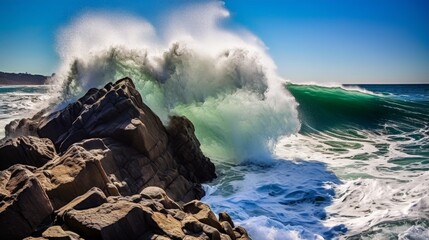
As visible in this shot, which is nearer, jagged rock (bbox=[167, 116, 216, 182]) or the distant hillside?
jagged rock (bbox=[167, 116, 216, 182])

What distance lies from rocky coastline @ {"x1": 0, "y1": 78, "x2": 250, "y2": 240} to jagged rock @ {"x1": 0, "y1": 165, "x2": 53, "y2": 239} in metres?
0.01

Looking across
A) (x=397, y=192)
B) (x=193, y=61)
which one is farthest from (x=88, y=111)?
(x=397, y=192)

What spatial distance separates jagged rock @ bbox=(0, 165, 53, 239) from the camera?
4711 mm

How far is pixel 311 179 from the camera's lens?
37.0ft

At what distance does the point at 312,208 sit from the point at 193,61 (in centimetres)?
819

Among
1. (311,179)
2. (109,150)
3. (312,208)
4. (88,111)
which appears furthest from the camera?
(311,179)

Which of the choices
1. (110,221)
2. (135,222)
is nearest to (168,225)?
(135,222)

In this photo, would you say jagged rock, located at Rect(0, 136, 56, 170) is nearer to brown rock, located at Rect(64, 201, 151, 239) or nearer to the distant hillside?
brown rock, located at Rect(64, 201, 151, 239)

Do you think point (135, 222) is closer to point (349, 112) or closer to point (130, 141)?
point (130, 141)

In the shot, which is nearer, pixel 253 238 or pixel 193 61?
pixel 253 238

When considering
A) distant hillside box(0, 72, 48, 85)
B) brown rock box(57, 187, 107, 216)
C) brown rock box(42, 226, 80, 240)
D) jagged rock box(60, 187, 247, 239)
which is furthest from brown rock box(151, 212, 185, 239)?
distant hillside box(0, 72, 48, 85)

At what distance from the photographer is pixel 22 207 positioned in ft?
15.9

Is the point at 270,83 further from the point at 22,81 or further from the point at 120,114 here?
the point at 22,81

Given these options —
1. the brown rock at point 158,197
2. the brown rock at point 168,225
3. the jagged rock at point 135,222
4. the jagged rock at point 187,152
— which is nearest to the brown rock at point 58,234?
the jagged rock at point 135,222
